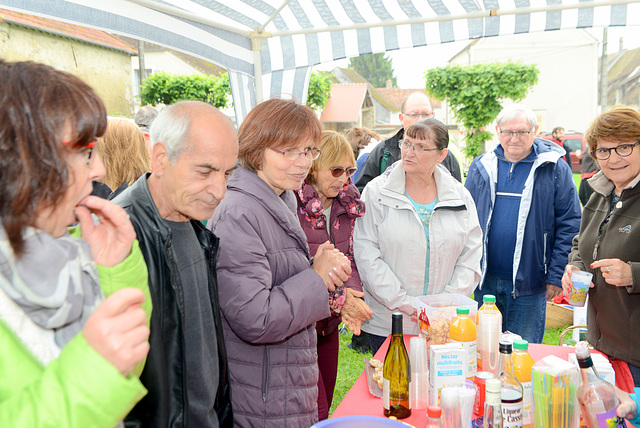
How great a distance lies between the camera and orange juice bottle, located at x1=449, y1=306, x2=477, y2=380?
171cm

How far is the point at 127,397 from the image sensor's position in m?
0.74

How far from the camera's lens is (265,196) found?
1769 millimetres

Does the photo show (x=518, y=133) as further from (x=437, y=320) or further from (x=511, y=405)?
(x=511, y=405)

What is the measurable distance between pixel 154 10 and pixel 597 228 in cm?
286

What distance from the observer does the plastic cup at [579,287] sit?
2.17 metres

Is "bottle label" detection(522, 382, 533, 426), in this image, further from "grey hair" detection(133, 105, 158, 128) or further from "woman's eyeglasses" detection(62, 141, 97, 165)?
"grey hair" detection(133, 105, 158, 128)

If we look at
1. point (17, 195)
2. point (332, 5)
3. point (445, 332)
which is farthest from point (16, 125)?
point (332, 5)

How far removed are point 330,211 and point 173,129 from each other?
4.86ft

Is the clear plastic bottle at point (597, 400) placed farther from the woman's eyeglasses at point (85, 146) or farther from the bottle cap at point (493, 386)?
the woman's eyeglasses at point (85, 146)

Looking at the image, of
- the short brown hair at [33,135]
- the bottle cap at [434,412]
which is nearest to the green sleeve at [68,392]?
the short brown hair at [33,135]

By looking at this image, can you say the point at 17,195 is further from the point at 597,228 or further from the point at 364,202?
the point at 597,228

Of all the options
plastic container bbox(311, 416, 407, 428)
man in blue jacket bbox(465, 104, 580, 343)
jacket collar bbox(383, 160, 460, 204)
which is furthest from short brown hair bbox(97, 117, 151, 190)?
man in blue jacket bbox(465, 104, 580, 343)

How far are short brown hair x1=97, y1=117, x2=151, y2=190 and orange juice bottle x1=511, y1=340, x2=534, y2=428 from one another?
2266mm

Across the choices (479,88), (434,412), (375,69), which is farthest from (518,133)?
(375,69)
